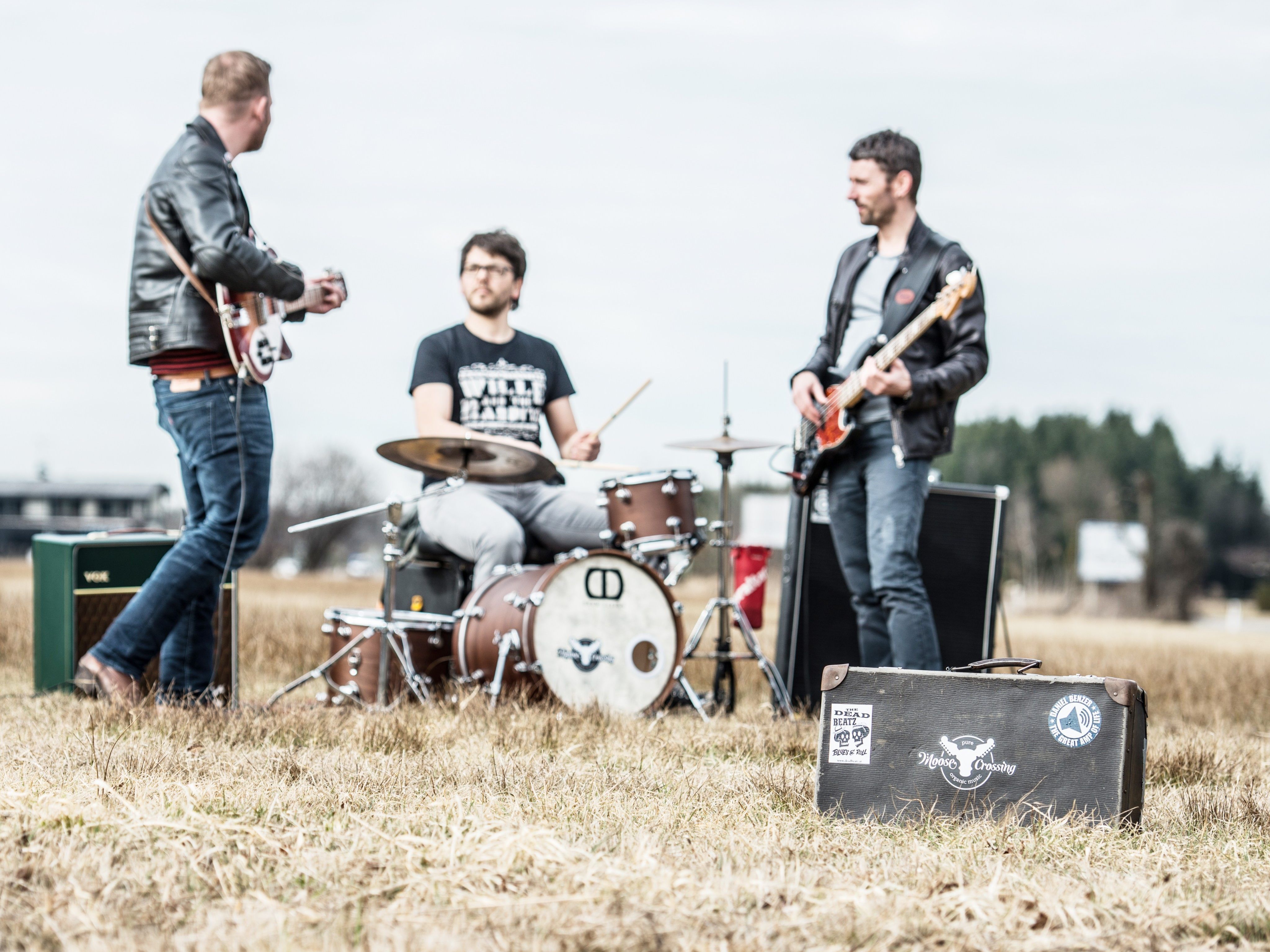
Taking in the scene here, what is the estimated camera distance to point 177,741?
3434mm

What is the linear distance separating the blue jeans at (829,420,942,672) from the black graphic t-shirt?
Result: 1395 mm

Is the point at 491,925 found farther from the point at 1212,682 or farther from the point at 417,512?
the point at 1212,682

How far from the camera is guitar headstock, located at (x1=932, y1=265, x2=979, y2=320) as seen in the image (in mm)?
4633

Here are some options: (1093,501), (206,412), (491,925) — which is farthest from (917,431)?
(1093,501)

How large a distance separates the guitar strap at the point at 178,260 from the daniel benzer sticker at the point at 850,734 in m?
2.47

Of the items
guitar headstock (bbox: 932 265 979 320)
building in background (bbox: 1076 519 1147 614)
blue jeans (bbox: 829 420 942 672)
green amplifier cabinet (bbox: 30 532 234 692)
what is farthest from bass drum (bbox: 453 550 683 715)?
building in background (bbox: 1076 519 1147 614)

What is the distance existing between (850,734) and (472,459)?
96.2 inches

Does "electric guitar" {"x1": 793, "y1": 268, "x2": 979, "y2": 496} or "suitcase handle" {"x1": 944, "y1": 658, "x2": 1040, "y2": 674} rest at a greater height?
"electric guitar" {"x1": 793, "y1": 268, "x2": 979, "y2": 496}

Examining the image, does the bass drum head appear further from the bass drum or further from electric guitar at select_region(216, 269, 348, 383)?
electric guitar at select_region(216, 269, 348, 383)

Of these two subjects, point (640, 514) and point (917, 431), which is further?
point (640, 514)

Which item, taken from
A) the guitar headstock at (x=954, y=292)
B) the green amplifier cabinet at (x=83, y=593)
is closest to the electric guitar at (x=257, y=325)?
the green amplifier cabinet at (x=83, y=593)

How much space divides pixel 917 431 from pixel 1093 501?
7725 cm

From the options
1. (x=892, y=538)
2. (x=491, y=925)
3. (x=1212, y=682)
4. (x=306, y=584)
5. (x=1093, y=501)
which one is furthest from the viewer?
(x=1093, y=501)

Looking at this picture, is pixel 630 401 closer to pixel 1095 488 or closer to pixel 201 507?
pixel 201 507
